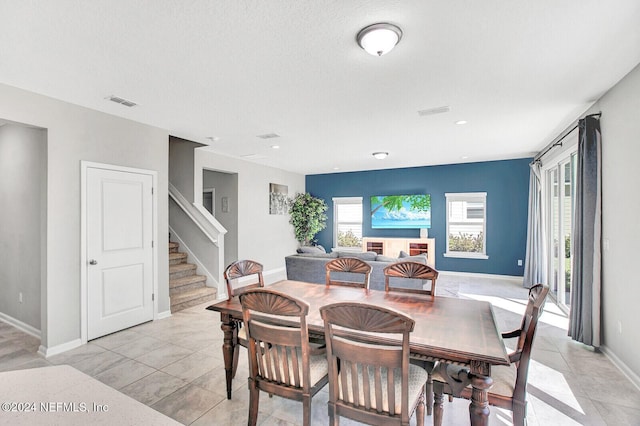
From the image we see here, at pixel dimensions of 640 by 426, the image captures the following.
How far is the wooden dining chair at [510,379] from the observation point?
166cm

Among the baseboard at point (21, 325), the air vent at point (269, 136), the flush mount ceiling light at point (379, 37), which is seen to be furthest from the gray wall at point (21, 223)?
the flush mount ceiling light at point (379, 37)

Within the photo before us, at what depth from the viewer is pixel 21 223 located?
12.6 ft

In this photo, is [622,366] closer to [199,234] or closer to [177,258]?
[199,234]

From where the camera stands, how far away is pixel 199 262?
18.2ft

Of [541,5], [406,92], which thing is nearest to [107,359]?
[406,92]

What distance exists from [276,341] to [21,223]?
13.2ft

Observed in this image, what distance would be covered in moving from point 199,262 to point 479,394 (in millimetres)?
4948

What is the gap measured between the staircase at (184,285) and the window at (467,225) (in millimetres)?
5432

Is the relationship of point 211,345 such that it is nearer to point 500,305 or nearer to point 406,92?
point 406,92

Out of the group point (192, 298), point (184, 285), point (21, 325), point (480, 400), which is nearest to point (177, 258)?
point (184, 285)

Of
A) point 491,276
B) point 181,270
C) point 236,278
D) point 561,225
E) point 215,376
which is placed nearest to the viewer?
point 215,376

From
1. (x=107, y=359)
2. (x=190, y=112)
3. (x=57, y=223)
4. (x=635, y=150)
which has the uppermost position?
(x=190, y=112)

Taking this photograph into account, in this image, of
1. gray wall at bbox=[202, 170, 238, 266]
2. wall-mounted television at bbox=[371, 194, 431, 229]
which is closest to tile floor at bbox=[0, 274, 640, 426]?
gray wall at bbox=[202, 170, 238, 266]

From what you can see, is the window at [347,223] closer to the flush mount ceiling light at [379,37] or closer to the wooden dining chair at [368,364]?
the flush mount ceiling light at [379,37]
